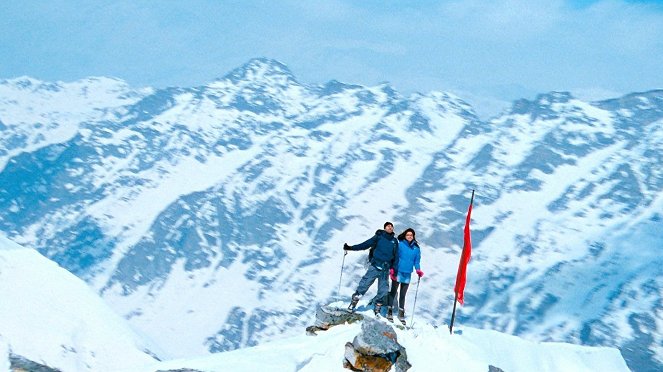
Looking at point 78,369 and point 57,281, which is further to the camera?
point 57,281

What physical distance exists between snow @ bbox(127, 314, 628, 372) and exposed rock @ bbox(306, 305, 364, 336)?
343mm

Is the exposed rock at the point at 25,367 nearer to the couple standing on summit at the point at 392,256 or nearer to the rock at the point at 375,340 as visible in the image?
the rock at the point at 375,340

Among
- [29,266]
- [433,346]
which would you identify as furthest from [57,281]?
[433,346]

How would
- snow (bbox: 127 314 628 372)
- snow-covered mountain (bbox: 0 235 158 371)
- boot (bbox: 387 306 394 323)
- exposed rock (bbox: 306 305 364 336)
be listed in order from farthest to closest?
snow-covered mountain (bbox: 0 235 158 371), exposed rock (bbox: 306 305 364 336), boot (bbox: 387 306 394 323), snow (bbox: 127 314 628 372)

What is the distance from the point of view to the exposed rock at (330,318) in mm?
→ 24422

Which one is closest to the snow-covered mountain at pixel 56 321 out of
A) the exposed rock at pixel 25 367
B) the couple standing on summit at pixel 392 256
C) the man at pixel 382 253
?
the exposed rock at pixel 25 367

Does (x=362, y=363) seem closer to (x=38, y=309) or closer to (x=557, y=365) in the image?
(x=557, y=365)

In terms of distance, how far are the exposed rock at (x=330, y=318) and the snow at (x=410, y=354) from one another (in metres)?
0.34

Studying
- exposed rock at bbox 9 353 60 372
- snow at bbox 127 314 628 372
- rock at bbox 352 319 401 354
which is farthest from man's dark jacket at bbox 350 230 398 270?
exposed rock at bbox 9 353 60 372

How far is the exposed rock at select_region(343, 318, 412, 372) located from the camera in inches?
787

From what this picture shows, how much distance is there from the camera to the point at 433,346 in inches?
853

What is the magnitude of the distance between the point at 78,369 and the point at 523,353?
36.6 meters

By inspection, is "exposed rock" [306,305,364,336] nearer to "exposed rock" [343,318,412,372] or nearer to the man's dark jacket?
the man's dark jacket

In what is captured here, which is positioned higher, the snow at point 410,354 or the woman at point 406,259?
the woman at point 406,259
